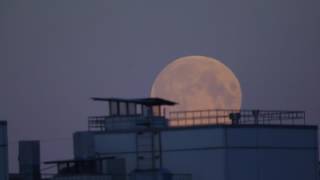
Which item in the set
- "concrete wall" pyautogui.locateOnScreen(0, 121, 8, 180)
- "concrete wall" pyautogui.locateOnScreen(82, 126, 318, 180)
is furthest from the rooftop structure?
"concrete wall" pyautogui.locateOnScreen(0, 121, 8, 180)

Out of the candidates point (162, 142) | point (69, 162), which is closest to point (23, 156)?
point (69, 162)

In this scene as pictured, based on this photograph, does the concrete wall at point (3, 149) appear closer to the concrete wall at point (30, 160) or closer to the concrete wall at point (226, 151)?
the concrete wall at point (30, 160)

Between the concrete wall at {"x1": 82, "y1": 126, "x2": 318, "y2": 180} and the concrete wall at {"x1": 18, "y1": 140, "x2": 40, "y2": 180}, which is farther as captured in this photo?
the concrete wall at {"x1": 82, "y1": 126, "x2": 318, "y2": 180}

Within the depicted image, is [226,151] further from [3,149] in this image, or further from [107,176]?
[3,149]

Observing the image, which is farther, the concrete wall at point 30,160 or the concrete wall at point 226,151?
the concrete wall at point 226,151

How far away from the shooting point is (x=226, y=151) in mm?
99812

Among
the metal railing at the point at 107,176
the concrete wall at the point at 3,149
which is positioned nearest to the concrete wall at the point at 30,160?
the metal railing at the point at 107,176

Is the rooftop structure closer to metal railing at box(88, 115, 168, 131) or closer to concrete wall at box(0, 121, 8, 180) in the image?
metal railing at box(88, 115, 168, 131)

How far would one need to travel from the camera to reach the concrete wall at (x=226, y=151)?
100000 millimetres

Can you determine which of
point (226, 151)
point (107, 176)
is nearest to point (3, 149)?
point (107, 176)

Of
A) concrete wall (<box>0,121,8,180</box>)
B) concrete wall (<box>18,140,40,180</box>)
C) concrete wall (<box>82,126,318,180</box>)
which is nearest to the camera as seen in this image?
concrete wall (<box>0,121,8,180</box>)

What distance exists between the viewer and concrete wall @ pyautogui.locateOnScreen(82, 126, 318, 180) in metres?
100

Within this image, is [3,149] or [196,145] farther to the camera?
[196,145]

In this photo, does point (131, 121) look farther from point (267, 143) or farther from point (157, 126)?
point (267, 143)
